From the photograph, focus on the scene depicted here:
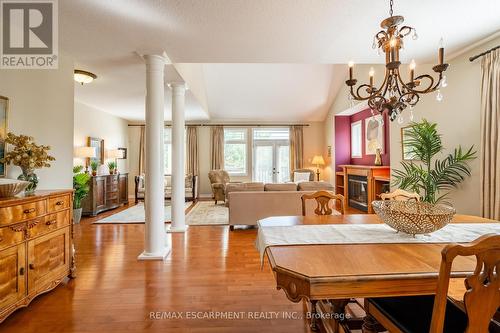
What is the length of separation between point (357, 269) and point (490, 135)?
9.57 ft

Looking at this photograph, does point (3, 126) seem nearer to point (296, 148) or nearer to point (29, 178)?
point (29, 178)

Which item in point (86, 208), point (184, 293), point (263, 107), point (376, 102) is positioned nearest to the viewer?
point (376, 102)

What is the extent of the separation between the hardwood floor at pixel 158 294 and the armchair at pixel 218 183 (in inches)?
128

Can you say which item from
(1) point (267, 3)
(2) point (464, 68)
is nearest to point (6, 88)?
(1) point (267, 3)

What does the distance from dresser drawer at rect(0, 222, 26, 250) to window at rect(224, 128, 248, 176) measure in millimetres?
6721

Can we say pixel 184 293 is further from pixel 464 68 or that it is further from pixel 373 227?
pixel 464 68

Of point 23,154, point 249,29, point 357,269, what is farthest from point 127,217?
point 357,269

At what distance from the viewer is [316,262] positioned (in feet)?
3.64

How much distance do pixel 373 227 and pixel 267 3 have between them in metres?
1.94

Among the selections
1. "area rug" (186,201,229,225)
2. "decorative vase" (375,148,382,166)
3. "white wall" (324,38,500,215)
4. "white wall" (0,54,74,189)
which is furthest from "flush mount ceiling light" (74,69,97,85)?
"decorative vase" (375,148,382,166)

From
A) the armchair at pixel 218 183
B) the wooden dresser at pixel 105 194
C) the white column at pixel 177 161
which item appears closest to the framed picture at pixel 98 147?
the wooden dresser at pixel 105 194

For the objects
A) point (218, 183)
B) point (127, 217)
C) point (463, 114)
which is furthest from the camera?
point (218, 183)

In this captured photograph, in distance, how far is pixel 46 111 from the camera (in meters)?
2.71

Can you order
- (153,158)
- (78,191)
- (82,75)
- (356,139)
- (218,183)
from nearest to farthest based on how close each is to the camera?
(153,158), (82,75), (78,191), (218,183), (356,139)
